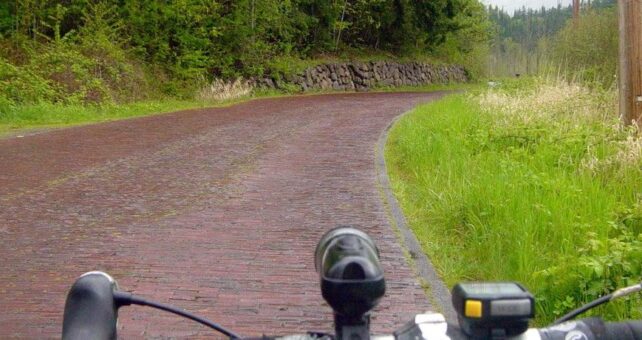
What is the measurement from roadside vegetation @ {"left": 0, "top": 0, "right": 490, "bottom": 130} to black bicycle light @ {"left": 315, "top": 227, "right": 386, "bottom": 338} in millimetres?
18293

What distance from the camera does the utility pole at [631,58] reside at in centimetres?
1043

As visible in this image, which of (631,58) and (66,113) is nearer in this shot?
(631,58)

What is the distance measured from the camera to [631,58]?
10.6 m

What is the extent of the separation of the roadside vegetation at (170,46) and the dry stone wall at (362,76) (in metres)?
0.57

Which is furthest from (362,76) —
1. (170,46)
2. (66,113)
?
(66,113)

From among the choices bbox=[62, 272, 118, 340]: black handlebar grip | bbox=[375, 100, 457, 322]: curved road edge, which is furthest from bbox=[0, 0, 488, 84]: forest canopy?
bbox=[62, 272, 118, 340]: black handlebar grip

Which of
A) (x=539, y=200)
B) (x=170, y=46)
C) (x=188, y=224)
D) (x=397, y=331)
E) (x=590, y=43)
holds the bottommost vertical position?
(x=188, y=224)

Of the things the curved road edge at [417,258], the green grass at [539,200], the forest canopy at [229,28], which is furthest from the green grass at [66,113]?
the curved road edge at [417,258]

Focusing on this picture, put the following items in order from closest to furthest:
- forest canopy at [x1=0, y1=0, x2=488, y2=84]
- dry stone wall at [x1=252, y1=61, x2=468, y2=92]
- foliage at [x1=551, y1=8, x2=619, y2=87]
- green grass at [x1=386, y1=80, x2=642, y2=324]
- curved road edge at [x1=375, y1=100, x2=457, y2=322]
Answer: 1. green grass at [x1=386, y1=80, x2=642, y2=324]
2. curved road edge at [x1=375, y1=100, x2=457, y2=322]
3. foliage at [x1=551, y1=8, x2=619, y2=87]
4. forest canopy at [x1=0, y1=0, x2=488, y2=84]
5. dry stone wall at [x1=252, y1=61, x2=468, y2=92]

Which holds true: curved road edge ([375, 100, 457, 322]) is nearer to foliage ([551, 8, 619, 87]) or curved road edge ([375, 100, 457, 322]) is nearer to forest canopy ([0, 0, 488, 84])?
foliage ([551, 8, 619, 87])

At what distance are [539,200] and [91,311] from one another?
6.51 meters

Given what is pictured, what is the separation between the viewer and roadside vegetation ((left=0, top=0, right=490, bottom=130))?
80.0 ft

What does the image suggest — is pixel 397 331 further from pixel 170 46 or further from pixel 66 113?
pixel 170 46

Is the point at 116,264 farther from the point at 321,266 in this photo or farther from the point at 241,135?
the point at 241,135
